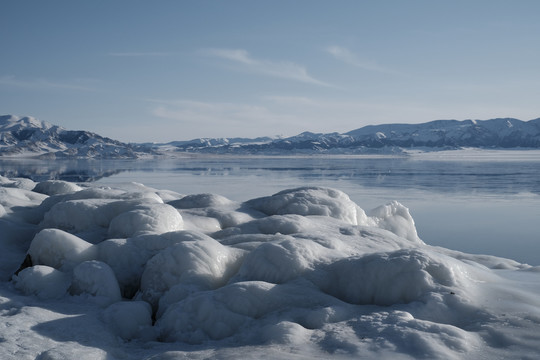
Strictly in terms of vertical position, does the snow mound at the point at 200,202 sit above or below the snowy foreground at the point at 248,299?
above

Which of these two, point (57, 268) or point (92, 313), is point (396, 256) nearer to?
point (92, 313)

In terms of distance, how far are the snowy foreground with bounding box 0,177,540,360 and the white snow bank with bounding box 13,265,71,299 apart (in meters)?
0.01

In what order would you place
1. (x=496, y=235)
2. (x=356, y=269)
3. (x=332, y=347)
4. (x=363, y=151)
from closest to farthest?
1. (x=332, y=347)
2. (x=356, y=269)
3. (x=496, y=235)
4. (x=363, y=151)

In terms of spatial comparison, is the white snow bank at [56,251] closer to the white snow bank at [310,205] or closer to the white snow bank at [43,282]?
the white snow bank at [43,282]

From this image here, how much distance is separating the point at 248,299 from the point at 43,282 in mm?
2704

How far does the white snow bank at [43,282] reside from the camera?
18.0 ft

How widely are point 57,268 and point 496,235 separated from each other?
11.8 meters

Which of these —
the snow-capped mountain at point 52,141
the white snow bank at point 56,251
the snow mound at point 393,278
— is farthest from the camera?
the snow-capped mountain at point 52,141

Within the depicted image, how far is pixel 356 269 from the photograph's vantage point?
5.37 m

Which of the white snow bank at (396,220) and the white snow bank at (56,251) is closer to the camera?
the white snow bank at (56,251)

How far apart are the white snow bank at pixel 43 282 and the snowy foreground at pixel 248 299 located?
0.5 inches

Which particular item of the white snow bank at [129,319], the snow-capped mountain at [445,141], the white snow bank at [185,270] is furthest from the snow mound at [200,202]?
the snow-capped mountain at [445,141]

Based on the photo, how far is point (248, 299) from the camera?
4.86 meters

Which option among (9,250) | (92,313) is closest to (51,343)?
(92,313)
